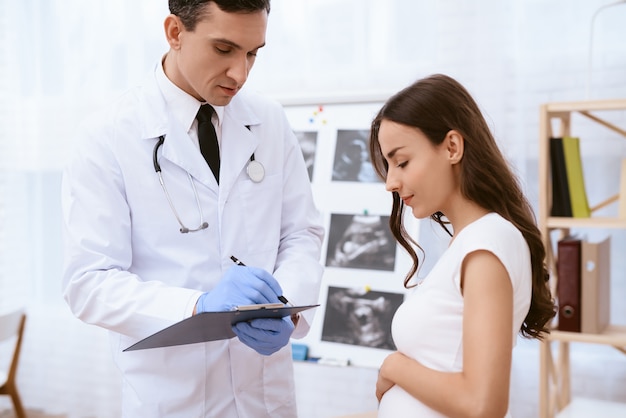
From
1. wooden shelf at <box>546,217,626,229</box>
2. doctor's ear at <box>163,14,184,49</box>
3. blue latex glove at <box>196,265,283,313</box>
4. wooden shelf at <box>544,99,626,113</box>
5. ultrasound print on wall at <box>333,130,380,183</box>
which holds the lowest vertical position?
blue latex glove at <box>196,265,283,313</box>

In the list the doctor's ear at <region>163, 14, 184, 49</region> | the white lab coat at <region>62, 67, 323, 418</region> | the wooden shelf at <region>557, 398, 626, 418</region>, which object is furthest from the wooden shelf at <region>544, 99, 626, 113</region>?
the doctor's ear at <region>163, 14, 184, 49</region>

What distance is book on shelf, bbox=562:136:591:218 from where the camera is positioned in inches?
Result: 87.7

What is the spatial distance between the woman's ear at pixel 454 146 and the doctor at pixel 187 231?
0.43 m

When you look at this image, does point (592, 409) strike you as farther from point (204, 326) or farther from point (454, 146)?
point (204, 326)

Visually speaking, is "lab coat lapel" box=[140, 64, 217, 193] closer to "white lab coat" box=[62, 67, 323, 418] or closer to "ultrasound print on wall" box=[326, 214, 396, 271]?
"white lab coat" box=[62, 67, 323, 418]

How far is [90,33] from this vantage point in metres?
3.26

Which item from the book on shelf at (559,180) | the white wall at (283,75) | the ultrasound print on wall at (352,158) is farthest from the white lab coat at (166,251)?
the book on shelf at (559,180)

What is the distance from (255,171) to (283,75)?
1.38 meters

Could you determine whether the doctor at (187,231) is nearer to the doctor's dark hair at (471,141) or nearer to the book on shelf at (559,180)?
the doctor's dark hair at (471,141)

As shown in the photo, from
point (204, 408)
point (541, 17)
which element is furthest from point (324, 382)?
point (541, 17)

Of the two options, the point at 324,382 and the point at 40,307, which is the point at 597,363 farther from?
the point at 40,307

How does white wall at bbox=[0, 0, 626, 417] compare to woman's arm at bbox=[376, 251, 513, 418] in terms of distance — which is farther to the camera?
white wall at bbox=[0, 0, 626, 417]

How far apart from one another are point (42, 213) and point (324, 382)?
1579 mm

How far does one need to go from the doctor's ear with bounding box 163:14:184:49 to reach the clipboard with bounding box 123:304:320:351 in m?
0.60
